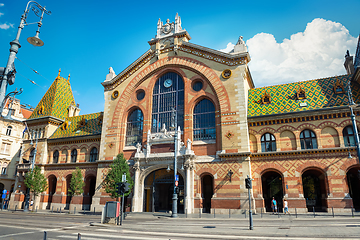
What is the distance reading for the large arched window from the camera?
3466 cm

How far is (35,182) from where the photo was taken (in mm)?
36656

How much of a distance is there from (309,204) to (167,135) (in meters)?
20.1

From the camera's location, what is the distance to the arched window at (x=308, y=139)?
28.5 m

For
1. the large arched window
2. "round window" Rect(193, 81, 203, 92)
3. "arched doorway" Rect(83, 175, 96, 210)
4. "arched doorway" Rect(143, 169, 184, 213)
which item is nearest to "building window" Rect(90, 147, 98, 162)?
"arched doorway" Rect(83, 175, 96, 210)

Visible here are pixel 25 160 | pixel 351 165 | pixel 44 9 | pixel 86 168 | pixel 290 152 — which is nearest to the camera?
pixel 44 9

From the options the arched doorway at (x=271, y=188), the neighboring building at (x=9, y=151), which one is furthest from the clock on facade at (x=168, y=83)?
the neighboring building at (x=9, y=151)

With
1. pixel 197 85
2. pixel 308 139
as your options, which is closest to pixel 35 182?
pixel 197 85

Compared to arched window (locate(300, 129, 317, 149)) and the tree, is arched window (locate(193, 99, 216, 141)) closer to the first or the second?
arched window (locate(300, 129, 317, 149))

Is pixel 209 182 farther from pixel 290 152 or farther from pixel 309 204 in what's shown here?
pixel 309 204

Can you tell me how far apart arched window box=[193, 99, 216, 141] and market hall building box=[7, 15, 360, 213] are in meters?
0.13

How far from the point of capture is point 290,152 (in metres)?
28.6

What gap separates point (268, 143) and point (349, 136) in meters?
8.00

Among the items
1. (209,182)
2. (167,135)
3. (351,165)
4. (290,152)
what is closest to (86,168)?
(167,135)

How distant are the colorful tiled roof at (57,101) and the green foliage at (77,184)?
43.4 feet
